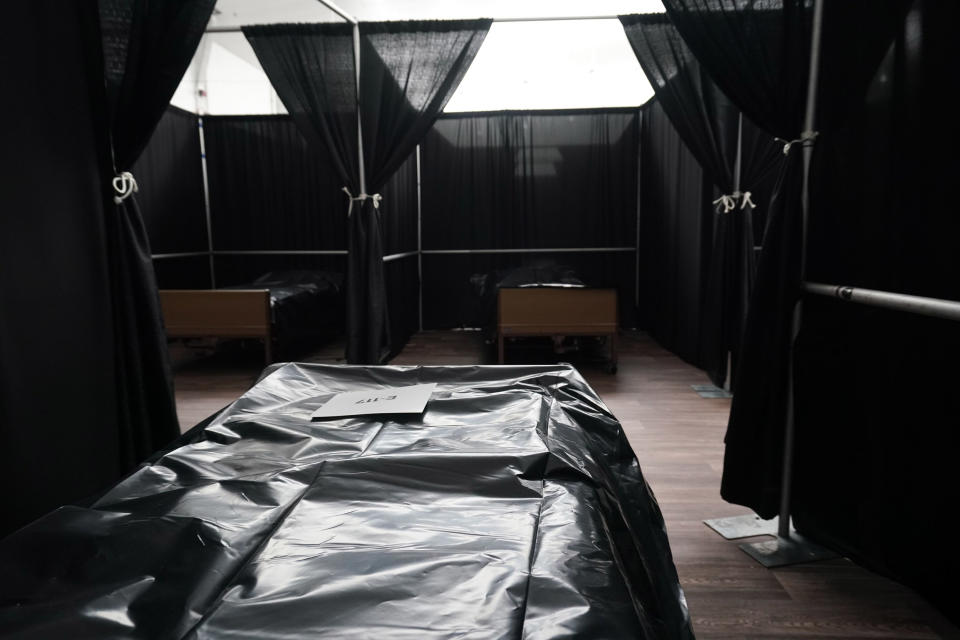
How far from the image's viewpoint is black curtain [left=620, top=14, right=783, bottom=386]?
306 cm

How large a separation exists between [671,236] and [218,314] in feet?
12.7

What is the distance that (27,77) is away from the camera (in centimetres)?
178

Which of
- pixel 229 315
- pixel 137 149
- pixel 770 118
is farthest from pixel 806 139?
pixel 229 315

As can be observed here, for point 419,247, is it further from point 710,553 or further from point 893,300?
point 893,300

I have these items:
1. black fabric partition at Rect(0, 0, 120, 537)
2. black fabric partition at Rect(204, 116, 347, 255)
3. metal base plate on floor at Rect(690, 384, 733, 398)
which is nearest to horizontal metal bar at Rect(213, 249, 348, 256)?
black fabric partition at Rect(204, 116, 347, 255)

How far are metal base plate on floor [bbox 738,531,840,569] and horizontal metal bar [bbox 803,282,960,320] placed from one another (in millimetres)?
834

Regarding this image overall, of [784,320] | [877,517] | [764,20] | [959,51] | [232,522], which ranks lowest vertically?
[877,517]

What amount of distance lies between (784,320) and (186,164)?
5.59 m

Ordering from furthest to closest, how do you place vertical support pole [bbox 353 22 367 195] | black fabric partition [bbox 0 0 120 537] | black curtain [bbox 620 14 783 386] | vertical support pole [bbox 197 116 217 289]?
vertical support pole [bbox 197 116 217 289], vertical support pole [bbox 353 22 367 195], black curtain [bbox 620 14 783 386], black fabric partition [bbox 0 0 120 537]

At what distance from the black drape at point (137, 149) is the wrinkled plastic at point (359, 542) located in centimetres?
117

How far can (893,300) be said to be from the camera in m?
1.45

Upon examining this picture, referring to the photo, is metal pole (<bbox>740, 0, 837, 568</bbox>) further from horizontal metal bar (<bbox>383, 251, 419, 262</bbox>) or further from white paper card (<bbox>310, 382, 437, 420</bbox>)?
horizontal metal bar (<bbox>383, 251, 419, 262</bbox>)

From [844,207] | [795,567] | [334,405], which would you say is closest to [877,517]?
[795,567]

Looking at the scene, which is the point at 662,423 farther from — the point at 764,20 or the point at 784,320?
the point at 764,20
